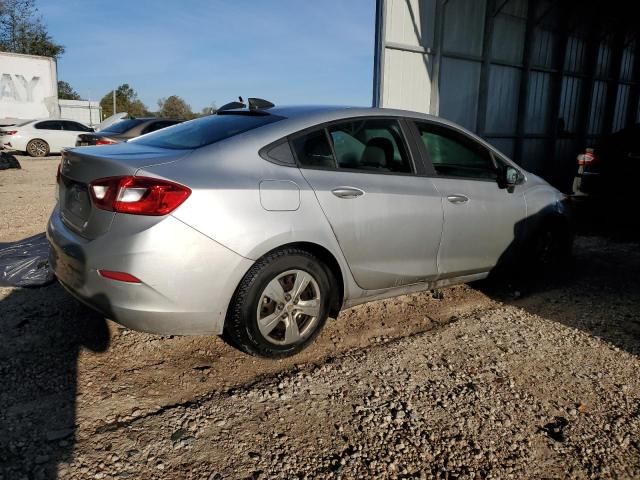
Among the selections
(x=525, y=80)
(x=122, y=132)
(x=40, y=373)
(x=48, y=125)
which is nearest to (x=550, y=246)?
(x=40, y=373)

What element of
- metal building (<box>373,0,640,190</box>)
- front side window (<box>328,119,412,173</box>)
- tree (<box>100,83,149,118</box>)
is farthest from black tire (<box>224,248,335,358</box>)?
tree (<box>100,83,149,118</box>)

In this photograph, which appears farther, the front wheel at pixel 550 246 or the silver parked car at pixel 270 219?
the front wheel at pixel 550 246

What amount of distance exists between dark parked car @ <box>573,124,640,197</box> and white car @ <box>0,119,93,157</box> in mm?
17418

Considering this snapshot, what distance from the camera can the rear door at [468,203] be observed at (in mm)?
3592

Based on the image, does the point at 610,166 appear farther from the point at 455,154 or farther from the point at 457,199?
the point at 457,199

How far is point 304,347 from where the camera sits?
307 cm

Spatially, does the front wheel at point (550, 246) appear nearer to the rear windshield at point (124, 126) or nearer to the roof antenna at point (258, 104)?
the roof antenna at point (258, 104)

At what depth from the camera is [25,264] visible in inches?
179

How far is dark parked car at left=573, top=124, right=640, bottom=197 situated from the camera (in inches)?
245

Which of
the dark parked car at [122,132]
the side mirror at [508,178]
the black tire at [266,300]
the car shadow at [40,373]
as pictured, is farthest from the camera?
the dark parked car at [122,132]

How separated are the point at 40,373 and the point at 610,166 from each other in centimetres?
668

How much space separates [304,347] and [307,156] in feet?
3.86

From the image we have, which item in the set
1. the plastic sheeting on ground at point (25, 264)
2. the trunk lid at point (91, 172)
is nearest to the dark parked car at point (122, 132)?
the plastic sheeting on ground at point (25, 264)

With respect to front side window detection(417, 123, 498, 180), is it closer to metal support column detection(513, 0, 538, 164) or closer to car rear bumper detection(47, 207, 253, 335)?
car rear bumper detection(47, 207, 253, 335)
